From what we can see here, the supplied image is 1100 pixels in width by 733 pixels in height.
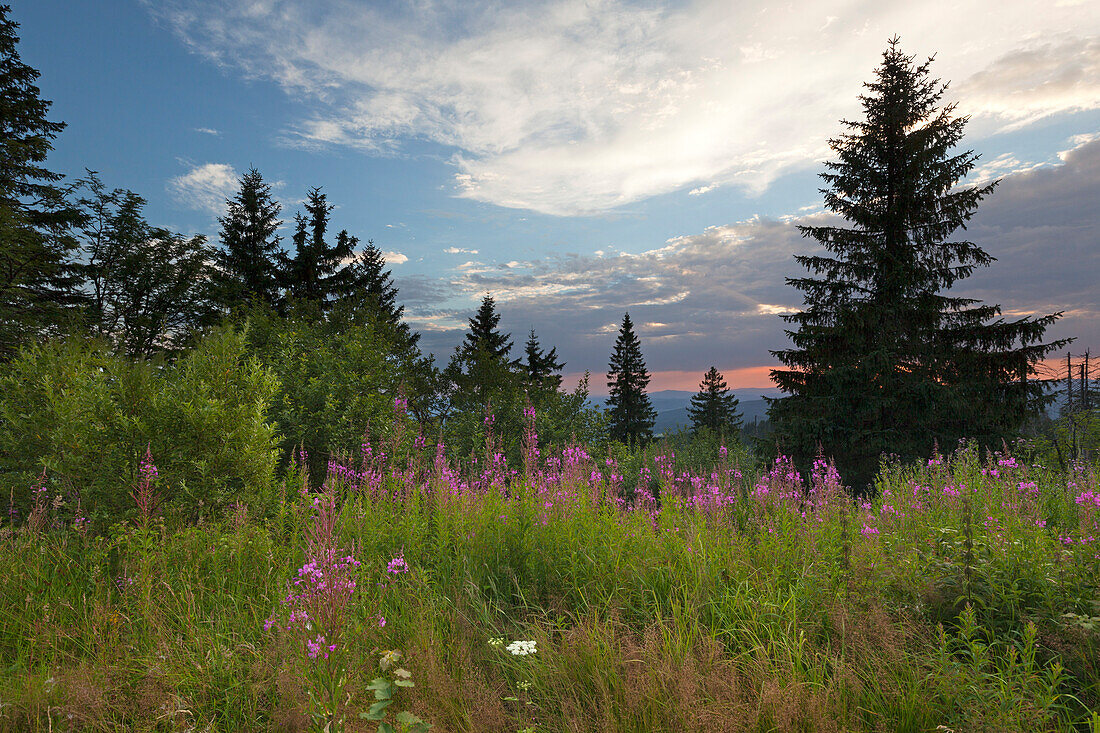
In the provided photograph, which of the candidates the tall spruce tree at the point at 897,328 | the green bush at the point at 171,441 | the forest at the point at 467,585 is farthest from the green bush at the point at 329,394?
the tall spruce tree at the point at 897,328

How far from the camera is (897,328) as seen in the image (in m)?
16.3

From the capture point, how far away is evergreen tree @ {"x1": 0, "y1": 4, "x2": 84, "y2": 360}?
14.9 m

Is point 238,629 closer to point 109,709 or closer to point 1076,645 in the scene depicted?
point 109,709

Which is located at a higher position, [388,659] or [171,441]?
[171,441]

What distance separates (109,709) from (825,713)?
3.92 m

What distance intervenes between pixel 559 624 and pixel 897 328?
1741 cm

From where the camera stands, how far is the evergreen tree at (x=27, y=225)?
14.9 metres

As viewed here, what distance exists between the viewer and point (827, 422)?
16297 mm

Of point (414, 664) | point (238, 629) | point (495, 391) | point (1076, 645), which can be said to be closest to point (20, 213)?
point (495, 391)

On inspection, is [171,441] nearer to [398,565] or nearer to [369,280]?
[398,565]

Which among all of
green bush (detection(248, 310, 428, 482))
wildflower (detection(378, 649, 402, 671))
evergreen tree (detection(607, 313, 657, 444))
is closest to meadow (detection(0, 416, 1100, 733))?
wildflower (detection(378, 649, 402, 671))

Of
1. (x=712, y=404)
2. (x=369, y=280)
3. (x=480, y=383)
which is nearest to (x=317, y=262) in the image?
(x=369, y=280)

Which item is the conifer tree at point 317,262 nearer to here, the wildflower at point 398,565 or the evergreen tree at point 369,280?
the evergreen tree at point 369,280

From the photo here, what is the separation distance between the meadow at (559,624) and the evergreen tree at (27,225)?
1497cm
